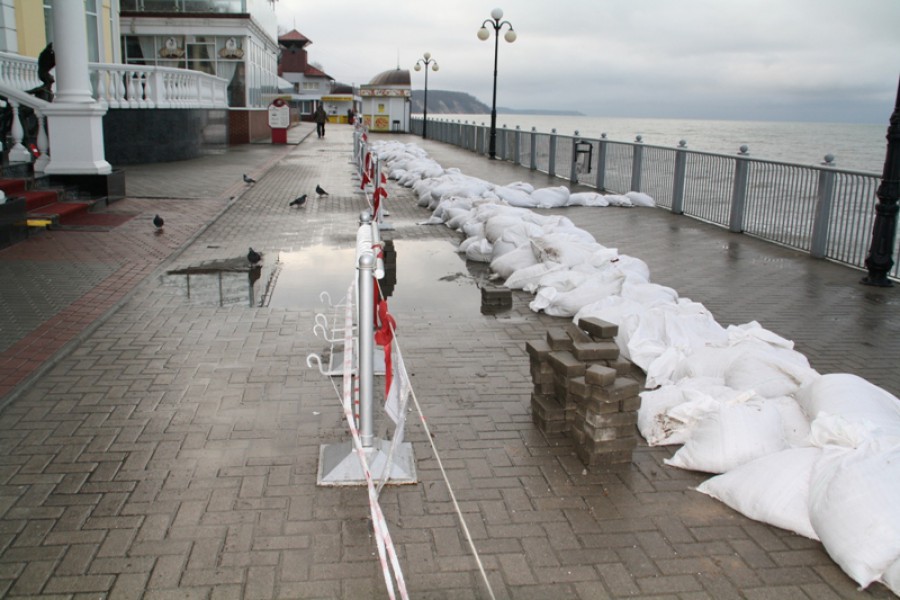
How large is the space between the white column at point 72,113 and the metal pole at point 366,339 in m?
11.2

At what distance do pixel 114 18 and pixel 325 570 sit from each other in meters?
27.2

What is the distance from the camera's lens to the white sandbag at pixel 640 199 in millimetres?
16969

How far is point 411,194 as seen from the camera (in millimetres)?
18547

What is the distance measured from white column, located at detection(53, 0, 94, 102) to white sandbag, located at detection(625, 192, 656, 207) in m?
10.7

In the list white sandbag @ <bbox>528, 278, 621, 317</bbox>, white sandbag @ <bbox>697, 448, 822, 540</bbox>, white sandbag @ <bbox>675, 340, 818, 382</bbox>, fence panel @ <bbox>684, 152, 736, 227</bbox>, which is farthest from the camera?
fence panel @ <bbox>684, 152, 736, 227</bbox>

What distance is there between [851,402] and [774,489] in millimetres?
809

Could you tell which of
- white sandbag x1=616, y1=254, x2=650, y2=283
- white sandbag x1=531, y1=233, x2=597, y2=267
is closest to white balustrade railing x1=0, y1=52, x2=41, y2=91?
white sandbag x1=531, y1=233, x2=597, y2=267

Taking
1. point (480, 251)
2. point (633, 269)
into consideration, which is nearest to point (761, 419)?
point (633, 269)

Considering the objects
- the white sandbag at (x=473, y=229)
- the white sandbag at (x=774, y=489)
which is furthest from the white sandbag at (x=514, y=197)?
the white sandbag at (x=774, y=489)

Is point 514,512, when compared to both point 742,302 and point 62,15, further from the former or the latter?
point 62,15

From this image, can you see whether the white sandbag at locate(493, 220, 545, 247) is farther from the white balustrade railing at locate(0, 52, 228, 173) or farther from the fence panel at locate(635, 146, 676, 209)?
the white balustrade railing at locate(0, 52, 228, 173)

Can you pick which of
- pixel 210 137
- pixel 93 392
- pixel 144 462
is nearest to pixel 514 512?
pixel 144 462

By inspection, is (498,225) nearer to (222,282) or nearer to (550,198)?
(222,282)

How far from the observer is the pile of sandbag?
3.54 meters
